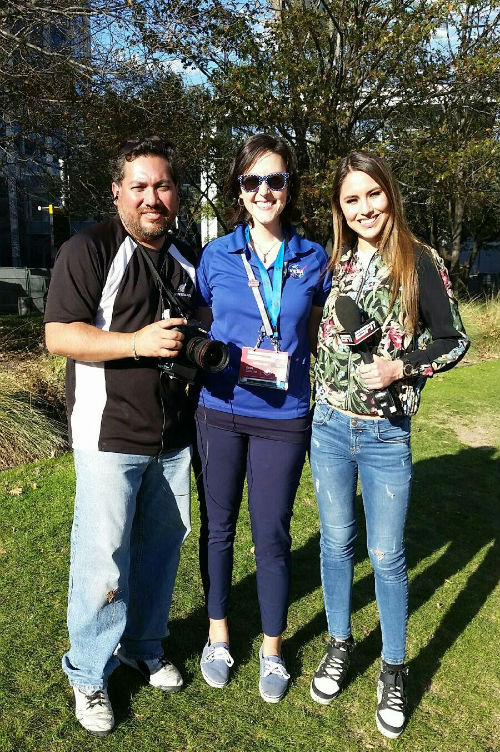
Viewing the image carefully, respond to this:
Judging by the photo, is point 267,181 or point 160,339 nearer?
point 160,339

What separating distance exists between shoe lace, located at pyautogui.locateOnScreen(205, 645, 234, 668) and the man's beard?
6.25 ft

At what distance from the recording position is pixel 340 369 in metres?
2.64

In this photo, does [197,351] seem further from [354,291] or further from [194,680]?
[194,680]

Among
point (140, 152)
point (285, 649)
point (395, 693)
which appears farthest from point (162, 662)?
point (140, 152)

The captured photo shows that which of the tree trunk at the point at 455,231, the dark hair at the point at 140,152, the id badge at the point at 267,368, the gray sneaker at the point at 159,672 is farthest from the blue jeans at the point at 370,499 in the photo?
the tree trunk at the point at 455,231

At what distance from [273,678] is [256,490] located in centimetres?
88

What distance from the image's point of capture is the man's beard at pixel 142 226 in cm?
252

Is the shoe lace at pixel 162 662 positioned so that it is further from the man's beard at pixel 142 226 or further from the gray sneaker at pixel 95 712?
the man's beard at pixel 142 226

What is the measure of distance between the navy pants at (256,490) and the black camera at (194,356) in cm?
37

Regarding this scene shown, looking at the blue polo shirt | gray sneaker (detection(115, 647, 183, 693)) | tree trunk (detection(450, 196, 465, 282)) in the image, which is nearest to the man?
the blue polo shirt

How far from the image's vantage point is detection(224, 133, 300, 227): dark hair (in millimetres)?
2717

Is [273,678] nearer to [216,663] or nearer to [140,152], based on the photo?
[216,663]

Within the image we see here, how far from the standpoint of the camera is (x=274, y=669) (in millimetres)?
2879

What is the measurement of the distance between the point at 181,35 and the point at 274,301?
289 inches
